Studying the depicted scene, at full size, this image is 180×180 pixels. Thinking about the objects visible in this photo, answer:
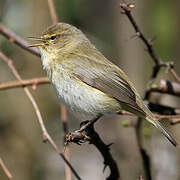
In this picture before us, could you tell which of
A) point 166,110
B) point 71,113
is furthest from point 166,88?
point 71,113

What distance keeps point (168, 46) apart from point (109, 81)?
2518 millimetres

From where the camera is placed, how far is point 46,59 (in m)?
3.93

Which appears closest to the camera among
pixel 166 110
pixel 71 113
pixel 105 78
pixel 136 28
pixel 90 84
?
pixel 136 28

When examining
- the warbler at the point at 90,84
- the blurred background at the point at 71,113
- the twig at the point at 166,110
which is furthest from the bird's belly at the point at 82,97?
the blurred background at the point at 71,113

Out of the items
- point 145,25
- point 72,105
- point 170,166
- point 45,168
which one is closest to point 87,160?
point 45,168

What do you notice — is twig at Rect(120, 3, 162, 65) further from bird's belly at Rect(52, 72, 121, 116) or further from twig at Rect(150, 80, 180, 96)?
bird's belly at Rect(52, 72, 121, 116)

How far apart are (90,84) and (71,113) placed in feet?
4.72

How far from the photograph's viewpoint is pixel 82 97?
3.58 meters

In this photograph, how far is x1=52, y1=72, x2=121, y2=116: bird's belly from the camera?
357 cm

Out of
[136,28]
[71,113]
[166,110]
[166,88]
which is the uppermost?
[136,28]

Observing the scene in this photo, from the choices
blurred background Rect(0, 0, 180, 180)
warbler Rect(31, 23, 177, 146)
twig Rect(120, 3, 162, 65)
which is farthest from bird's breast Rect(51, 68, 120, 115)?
blurred background Rect(0, 0, 180, 180)

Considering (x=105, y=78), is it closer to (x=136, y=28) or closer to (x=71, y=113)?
(x=136, y=28)

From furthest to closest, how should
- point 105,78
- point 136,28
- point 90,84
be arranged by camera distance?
1. point 105,78
2. point 90,84
3. point 136,28

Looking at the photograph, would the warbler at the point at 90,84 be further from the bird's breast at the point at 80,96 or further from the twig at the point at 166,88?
the twig at the point at 166,88
